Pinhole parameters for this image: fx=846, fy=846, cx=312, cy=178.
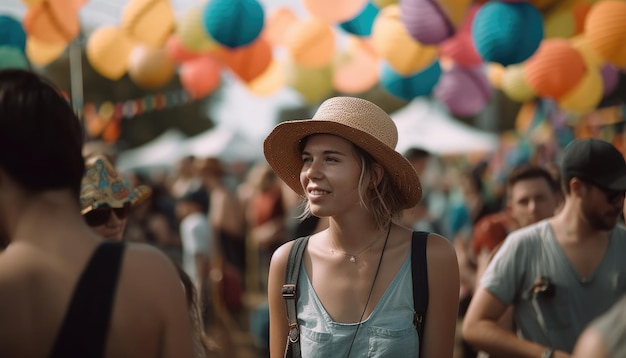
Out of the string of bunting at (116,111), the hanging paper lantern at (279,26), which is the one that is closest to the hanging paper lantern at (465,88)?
the hanging paper lantern at (279,26)

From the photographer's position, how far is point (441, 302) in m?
2.87

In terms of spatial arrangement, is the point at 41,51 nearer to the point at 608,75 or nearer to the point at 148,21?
the point at 148,21

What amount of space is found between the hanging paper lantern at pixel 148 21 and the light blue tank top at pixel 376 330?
19.7 feet

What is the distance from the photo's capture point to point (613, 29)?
6656 mm

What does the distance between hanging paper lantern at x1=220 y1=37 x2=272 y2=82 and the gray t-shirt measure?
608 cm

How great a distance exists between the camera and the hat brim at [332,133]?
301cm

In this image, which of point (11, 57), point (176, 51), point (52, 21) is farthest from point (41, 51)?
point (176, 51)

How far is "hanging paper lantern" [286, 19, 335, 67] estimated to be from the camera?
348 inches

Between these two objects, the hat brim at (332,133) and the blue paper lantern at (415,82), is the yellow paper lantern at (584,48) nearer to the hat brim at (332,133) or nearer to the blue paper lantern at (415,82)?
the blue paper lantern at (415,82)

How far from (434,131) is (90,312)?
17.4m

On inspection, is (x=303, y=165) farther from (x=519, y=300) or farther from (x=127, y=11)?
(x=127, y=11)

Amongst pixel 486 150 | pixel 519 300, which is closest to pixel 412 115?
pixel 486 150

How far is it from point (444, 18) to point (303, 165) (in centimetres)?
394

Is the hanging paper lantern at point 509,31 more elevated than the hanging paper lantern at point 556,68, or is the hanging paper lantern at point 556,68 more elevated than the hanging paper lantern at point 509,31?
the hanging paper lantern at point 509,31
